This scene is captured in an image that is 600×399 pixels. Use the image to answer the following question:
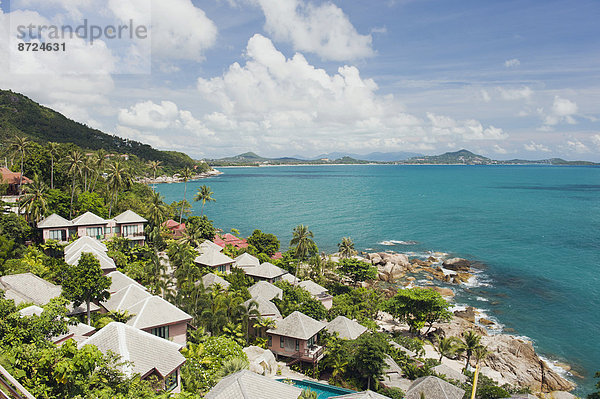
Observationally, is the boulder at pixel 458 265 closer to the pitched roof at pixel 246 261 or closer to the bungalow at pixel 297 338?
the pitched roof at pixel 246 261

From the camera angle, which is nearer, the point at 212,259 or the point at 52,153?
the point at 212,259

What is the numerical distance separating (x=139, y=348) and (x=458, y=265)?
5385 centimetres

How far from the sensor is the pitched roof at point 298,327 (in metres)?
30.7

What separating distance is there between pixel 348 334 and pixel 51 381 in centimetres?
2305

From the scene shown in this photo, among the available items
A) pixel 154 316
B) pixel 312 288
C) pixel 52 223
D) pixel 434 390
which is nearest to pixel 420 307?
pixel 312 288

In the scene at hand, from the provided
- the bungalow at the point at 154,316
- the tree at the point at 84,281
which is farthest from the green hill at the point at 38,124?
the tree at the point at 84,281

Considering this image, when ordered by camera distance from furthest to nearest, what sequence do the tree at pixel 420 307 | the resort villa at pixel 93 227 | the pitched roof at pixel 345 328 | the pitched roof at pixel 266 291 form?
the resort villa at pixel 93 227 < the pitched roof at pixel 266 291 < the tree at pixel 420 307 < the pitched roof at pixel 345 328

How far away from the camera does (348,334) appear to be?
31.5 metres

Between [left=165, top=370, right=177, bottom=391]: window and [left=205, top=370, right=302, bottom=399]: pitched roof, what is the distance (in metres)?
2.84

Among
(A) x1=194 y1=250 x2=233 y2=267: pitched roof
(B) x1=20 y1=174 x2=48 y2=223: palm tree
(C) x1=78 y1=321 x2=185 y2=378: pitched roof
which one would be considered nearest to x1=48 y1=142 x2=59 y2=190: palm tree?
(B) x1=20 y1=174 x2=48 y2=223: palm tree

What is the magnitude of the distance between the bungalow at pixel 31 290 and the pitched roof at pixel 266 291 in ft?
52.0

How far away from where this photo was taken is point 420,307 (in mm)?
39156

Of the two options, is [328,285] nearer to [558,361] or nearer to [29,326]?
[558,361]

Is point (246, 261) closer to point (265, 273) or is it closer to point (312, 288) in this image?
point (265, 273)
